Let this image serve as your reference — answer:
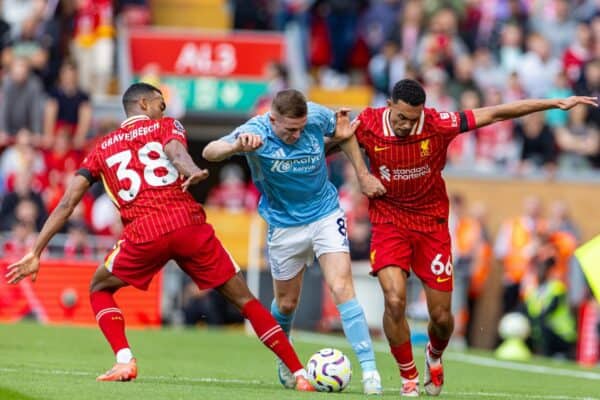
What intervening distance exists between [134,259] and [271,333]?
1.20 m

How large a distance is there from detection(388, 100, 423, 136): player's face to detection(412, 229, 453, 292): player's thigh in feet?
2.87

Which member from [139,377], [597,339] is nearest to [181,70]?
[597,339]

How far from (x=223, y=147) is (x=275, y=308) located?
189 cm

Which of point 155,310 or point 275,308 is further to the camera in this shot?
point 155,310

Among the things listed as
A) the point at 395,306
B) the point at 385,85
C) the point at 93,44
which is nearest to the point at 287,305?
the point at 395,306

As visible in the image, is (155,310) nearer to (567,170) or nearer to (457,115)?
(567,170)

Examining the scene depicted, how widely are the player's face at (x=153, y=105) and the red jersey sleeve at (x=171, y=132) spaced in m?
0.21

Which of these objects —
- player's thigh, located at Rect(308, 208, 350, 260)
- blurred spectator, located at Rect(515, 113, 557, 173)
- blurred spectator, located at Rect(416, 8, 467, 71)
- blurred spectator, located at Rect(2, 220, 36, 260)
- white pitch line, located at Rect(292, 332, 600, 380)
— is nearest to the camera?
player's thigh, located at Rect(308, 208, 350, 260)

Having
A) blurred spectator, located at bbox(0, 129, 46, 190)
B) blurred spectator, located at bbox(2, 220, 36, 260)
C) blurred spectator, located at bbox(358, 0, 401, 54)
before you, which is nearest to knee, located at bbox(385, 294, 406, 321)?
blurred spectator, located at bbox(2, 220, 36, 260)

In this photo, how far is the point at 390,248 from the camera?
12172mm

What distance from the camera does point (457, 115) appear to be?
12305 mm

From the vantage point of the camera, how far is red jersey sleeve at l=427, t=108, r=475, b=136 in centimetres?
1220

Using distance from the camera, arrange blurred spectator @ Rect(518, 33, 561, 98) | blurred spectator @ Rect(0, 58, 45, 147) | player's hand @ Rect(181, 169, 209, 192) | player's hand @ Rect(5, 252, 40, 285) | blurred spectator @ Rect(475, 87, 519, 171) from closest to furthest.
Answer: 1. player's hand @ Rect(181, 169, 209, 192)
2. player's hand @ Rect(5, 252, 40, 285)
3. blurred spectator @ Rect(0, 58, 45, 147)
4. blurred spectator @ Rect(475, 87, 519, 171)
5. blurred spectator @ Rect(518, 33, 561, 98)

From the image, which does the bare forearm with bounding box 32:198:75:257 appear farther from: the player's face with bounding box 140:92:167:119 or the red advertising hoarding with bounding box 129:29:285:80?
the red advertising hoarding with bounding box 129:29:285:80
